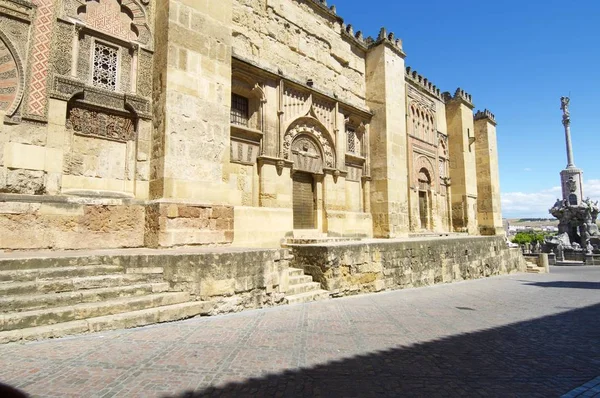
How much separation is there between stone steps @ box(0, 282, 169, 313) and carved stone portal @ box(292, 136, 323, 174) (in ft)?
20.6

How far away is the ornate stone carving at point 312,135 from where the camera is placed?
1011 centimetres

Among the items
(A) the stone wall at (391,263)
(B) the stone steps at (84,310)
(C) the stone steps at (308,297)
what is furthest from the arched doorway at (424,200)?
(B) the stone steps at (84,310)

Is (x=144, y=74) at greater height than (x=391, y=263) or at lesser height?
greater

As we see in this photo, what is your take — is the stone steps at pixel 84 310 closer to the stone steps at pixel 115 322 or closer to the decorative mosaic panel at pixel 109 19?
the stone steps at pixel 115 322

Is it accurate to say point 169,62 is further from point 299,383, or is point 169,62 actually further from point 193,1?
point 299,383

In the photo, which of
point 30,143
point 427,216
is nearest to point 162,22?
point 30,143

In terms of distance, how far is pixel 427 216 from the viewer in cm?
1593

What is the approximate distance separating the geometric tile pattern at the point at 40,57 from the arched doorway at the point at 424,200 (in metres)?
14.0

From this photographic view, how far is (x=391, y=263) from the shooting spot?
342 inches

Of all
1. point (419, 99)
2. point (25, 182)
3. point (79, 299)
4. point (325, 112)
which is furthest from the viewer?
point (419, 99)

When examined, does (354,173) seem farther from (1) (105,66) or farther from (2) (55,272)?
(2) (55,272)

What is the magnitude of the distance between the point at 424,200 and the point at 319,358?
1389 cm

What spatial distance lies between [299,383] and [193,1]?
749 cm

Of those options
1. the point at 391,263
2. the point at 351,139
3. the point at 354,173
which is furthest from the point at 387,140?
the point at 391,263
